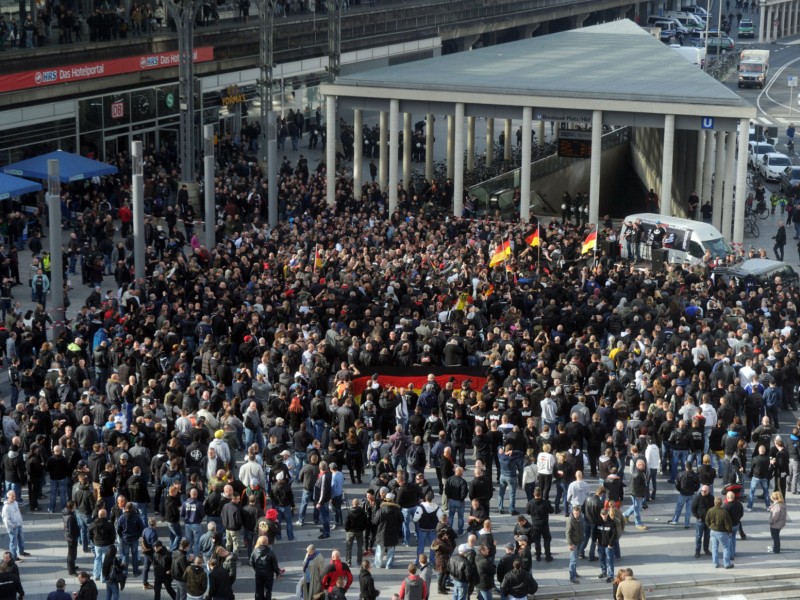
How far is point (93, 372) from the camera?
30.4 meters

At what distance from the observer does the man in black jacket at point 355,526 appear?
2194 cm

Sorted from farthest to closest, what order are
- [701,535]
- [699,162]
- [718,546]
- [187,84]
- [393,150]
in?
[699,162] < [187,84] < [393,150] < [701,535] < [718,546]

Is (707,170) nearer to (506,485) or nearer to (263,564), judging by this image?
(506,485)

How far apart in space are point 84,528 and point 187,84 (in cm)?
2891

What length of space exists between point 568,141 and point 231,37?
57.8ft

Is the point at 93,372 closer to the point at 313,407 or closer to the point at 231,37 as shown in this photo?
the point at 313,407

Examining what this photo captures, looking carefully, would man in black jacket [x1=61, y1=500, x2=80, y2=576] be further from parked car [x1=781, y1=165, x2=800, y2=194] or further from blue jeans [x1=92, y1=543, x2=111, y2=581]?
parked car [x1=781, y1=165, x2=800, y2=194]

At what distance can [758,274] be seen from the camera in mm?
36875

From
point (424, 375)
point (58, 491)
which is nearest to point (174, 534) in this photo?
point (58, 491)

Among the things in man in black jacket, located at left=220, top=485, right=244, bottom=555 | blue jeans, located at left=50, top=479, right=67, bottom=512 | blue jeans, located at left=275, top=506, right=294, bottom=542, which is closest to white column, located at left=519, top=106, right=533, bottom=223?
blue jeans, located at left=275, top=506, right=294, bottom=542

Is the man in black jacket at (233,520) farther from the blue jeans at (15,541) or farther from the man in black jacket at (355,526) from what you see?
the blue jeans at (15,541)

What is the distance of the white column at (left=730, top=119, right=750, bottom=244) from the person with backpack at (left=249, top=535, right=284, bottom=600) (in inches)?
1034

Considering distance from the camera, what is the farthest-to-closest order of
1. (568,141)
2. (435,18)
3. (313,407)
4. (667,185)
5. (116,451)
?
(435,18)
(568,141)
(667,185)
(313,407)
(116,451)

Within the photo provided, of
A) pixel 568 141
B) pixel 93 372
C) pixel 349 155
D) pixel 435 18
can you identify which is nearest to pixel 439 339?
pixel 93 372
